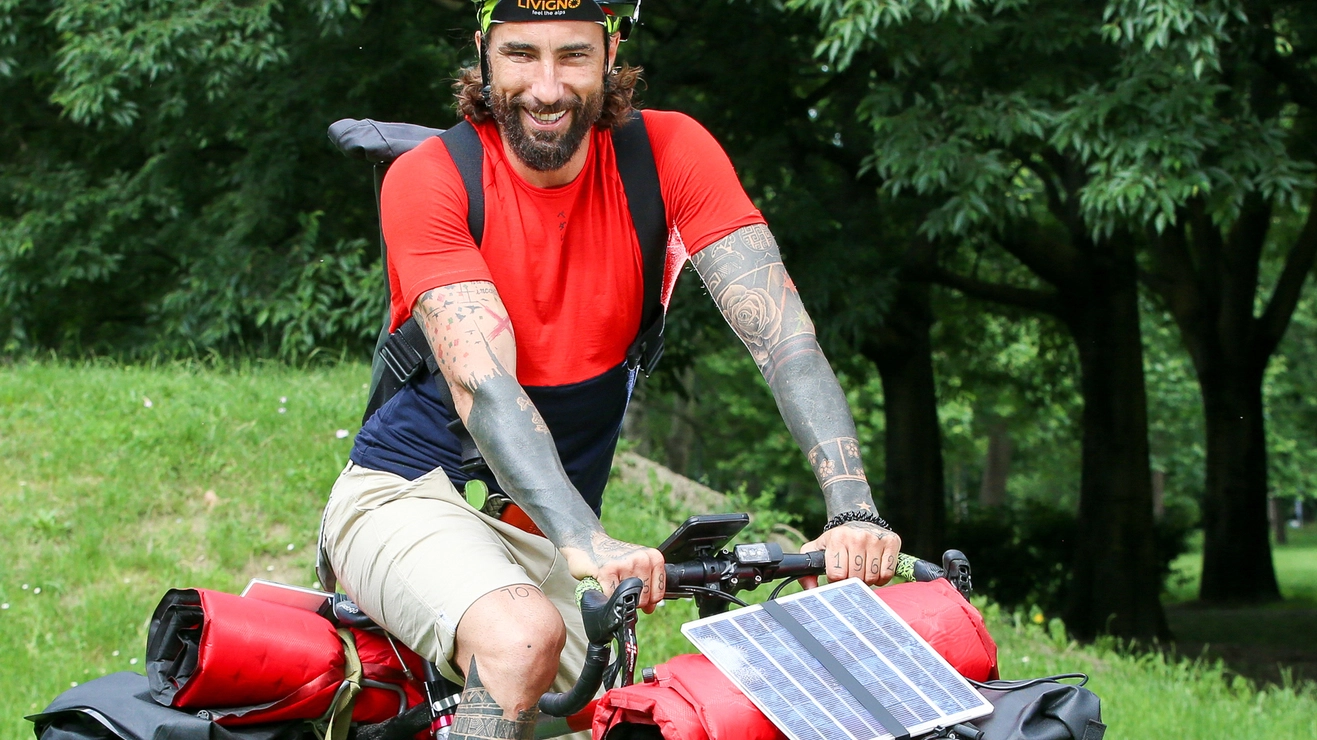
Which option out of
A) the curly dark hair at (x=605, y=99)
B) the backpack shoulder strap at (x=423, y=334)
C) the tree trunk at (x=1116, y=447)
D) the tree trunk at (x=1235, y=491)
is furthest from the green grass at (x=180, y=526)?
the tree trunk at (x=1235, y=491)

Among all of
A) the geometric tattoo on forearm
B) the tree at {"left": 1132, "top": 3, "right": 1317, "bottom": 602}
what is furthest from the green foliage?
the geometric tattoo on forearm

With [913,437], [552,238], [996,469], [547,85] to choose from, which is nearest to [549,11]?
[547,85]

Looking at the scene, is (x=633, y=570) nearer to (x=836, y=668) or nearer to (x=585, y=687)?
(x=585, y=687)

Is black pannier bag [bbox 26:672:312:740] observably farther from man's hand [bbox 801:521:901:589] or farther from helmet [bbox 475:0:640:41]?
helmet [bbox 475:0:640:41]

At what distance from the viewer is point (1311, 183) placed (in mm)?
8047

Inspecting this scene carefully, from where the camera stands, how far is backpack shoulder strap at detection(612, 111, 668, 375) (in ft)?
10.1

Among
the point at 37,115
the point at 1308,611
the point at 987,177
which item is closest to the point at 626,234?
the point at 987,177

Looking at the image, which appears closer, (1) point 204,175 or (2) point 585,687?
(2) point 585,687

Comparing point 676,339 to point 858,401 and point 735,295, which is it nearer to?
point 735,295

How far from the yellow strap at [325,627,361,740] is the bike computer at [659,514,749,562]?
0.77m

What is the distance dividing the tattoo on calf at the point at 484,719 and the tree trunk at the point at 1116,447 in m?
12.2

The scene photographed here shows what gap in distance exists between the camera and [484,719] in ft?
8.12

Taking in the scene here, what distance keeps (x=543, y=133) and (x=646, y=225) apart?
12.5 inches

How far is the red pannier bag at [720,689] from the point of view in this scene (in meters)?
2.04
